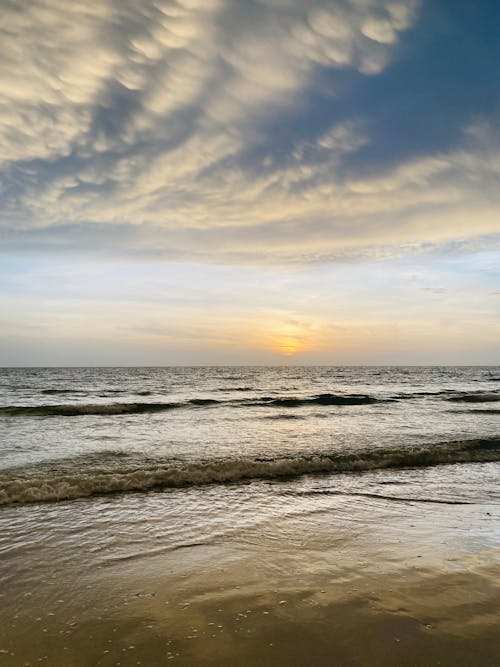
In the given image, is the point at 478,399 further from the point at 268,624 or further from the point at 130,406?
→ the point at 268,624

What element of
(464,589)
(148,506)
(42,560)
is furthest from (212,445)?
(464,589)

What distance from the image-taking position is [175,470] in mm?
10406

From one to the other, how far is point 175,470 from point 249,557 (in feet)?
17.1

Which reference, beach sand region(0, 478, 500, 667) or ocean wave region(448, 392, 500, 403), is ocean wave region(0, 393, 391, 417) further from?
beach sand region(0, 478, 500, 667)

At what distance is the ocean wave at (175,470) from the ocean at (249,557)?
0.17 ft

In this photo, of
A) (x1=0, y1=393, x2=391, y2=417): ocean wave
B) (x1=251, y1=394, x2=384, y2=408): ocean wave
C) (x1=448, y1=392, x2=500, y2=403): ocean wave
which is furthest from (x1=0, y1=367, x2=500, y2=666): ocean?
(x1=448, y1=392, x2=500, y2=403): ocean wave

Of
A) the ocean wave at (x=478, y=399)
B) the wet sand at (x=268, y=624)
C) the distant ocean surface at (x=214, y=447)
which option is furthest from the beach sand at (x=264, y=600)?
the ocean wave at (x=478, y=399)

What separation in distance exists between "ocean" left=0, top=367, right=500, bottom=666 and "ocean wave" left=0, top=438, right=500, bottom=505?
5cm

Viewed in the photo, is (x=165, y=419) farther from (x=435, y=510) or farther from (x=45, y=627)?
(x=45, y=627)

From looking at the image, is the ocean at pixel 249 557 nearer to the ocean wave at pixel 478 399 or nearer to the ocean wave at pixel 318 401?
the ocean wave at pixel 318 401

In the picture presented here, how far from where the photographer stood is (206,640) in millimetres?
3695

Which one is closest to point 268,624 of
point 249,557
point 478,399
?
point 249,557

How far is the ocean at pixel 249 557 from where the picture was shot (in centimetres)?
366

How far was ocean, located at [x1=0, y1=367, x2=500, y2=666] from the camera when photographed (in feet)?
12.0
